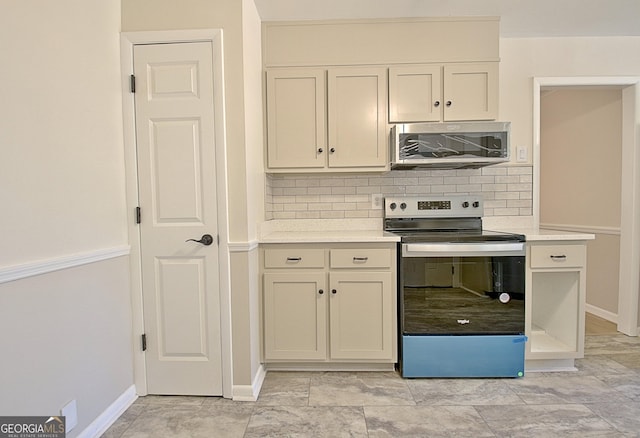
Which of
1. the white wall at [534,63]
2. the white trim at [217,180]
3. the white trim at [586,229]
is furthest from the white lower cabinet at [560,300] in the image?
the white trim at [217,180]

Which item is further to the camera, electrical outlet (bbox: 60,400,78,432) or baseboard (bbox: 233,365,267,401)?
baseboard (bbox: 233,365,267,401)

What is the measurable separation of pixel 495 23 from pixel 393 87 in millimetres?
858

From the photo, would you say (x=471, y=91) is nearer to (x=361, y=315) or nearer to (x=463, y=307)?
(x=463, y=307)

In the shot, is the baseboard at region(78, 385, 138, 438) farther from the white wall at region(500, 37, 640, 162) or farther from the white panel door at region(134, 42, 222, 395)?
the white wall at region(500, 37, 640, 162)

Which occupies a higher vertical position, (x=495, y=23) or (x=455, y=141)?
(x=495, y=23)

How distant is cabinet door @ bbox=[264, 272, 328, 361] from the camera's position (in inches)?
84.1

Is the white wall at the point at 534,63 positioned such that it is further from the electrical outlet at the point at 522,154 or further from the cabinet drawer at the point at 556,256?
the cabinet drawer at the point at 556,256

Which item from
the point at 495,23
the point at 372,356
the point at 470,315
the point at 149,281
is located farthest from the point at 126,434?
the point at 495,23

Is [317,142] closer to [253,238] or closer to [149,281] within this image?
[253,238]

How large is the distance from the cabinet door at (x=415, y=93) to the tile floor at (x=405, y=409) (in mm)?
1798

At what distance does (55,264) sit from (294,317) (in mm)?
1304

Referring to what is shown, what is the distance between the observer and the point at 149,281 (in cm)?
191

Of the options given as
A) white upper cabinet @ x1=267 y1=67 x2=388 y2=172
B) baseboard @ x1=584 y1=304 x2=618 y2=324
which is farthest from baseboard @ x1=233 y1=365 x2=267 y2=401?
baseboard @ x1=584 y1=304 x2=618 y2=324

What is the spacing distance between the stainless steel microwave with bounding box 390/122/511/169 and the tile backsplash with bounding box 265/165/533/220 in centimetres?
41
